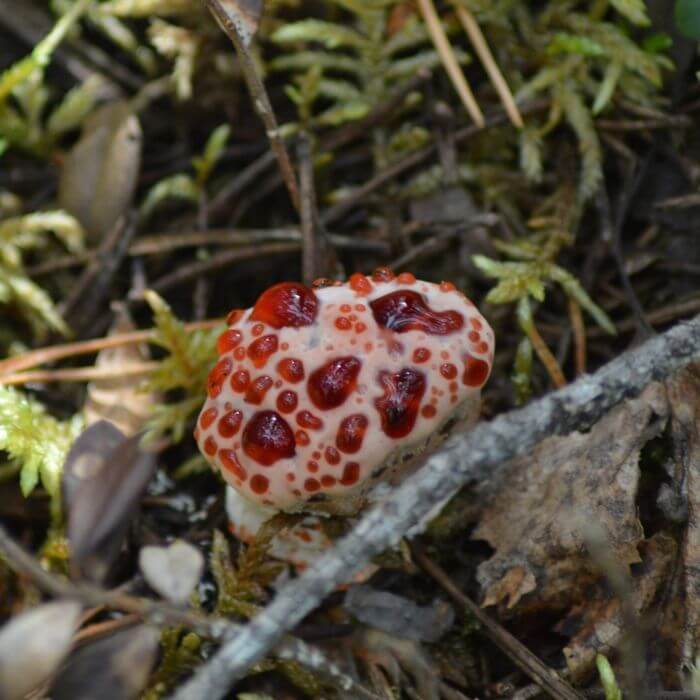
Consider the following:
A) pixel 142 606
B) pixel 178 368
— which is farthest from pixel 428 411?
pixel 178 368

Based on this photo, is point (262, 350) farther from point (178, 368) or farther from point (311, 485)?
point (178, 368)

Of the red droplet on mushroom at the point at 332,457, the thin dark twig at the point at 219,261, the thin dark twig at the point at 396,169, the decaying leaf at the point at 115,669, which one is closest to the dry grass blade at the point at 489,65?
the thin dark twig at the point at 396,169

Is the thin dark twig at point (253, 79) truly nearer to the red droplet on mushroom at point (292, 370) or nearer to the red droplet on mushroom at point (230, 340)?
the red droplet on mushroom at point (230, 340)

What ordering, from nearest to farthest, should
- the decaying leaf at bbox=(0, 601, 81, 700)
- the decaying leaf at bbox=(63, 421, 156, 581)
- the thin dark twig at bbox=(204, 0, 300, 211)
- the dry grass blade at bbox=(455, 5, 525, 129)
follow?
the decaying leaf at bbox=(0, 601, 81, 700), the decaying leaf at bbox=(63, 421, 156, 581), the thin dark twig at bbox=(204, 0, 300, 211), the dry grass blade at bbox=(455, 5, 525, 129)

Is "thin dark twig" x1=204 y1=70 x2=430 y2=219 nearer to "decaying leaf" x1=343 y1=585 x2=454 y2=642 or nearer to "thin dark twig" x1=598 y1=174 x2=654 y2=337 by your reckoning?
"thin dark twig" x1=598 y1=174 x2=654 y2=337

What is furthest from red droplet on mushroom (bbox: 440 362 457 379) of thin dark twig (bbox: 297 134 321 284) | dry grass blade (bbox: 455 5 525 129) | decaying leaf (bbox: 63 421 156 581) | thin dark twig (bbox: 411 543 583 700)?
dry grass blade (bbox: 455 5 525 129)
